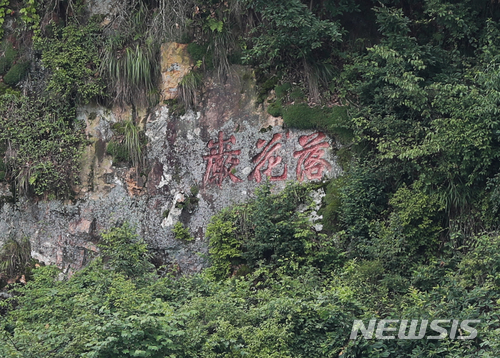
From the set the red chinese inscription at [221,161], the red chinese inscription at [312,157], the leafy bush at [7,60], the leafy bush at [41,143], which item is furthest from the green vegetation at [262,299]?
the leafy bush at [7,60]

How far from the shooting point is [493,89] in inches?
253

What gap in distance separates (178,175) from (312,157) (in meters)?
1.87

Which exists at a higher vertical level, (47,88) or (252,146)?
(47,88)

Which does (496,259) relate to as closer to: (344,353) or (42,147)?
(344,353)

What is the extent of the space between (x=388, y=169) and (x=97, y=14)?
5049 millimetres

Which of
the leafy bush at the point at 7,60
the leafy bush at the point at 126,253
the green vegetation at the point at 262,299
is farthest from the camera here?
the leafy bush at the point at 7,60

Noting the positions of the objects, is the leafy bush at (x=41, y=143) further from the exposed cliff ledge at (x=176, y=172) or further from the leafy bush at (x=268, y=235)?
the leafy bush at (x=268, y=235)

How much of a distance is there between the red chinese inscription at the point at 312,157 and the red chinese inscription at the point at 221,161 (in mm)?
844

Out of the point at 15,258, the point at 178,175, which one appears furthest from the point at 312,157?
the point at 15,258

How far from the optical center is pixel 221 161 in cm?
812

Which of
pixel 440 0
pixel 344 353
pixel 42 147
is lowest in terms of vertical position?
pixel 344 353

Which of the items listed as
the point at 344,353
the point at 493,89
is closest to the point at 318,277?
the point at 344,353

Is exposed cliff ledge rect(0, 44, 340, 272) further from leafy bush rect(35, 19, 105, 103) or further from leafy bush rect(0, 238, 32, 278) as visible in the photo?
leafy bush rect(35, 19, 105, 103)

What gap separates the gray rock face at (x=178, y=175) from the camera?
7.91 meters
